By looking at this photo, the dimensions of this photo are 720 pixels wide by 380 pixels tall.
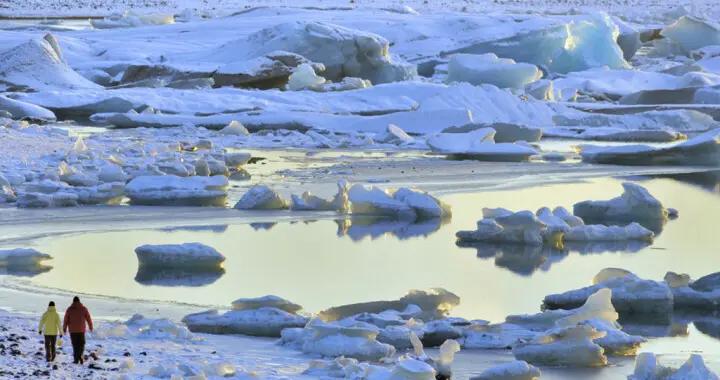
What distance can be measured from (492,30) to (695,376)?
1829 cm

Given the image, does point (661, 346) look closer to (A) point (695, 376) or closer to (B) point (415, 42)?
(A) point (695, 376)

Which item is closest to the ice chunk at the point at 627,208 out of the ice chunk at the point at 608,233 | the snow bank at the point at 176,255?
the ice chunk at the point at 608,233

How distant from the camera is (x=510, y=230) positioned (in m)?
9.85

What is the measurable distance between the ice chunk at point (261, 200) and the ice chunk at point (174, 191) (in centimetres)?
28

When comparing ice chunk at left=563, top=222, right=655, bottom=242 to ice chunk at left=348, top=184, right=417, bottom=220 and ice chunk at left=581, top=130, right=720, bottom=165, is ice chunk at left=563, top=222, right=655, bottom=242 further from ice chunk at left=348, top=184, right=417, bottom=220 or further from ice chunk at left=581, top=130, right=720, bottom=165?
ice chunk at left=581, top=130, right=720, bottom=165

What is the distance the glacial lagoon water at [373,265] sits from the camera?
7.99 metres

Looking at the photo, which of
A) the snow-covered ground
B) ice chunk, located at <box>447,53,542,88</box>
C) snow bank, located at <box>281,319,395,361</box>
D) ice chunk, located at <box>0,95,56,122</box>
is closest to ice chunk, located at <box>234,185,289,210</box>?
the snow-covered ground

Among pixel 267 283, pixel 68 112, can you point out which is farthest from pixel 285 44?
pixel 267 283

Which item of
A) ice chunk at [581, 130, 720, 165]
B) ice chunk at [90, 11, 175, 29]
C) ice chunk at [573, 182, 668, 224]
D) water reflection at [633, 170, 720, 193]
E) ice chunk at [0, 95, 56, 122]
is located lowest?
ice chunk at [573, 182, 668, 224]

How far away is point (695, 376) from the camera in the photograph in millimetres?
5875

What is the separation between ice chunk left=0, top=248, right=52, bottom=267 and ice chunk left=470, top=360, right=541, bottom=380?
3478mm

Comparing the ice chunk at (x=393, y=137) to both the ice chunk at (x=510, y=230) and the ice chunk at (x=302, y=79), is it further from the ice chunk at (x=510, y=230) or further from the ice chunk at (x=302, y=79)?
the ice chunk at (x=510, y=230)

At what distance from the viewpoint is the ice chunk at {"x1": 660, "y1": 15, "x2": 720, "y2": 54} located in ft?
86.7

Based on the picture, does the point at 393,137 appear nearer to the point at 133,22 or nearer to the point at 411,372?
the point at 411,372
